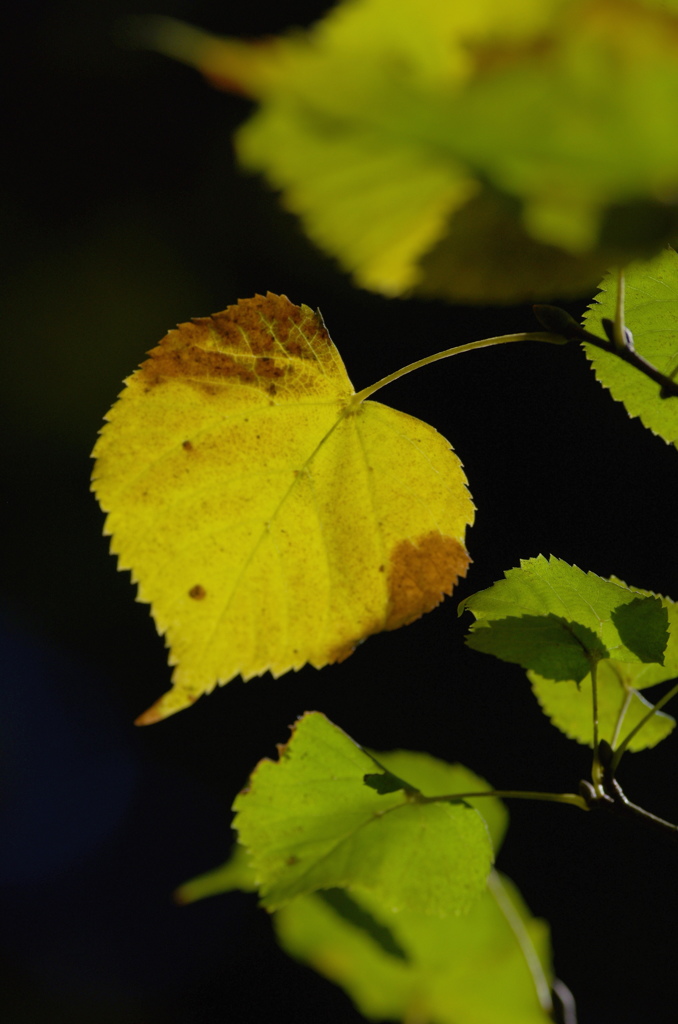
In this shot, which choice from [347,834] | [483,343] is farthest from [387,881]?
[483,343]

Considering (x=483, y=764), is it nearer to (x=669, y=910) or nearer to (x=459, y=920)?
(x=669, y=910)

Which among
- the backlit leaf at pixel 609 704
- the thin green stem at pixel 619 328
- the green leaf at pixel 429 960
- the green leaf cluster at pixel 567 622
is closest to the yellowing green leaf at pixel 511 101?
the thin green stem at pixel 619 328

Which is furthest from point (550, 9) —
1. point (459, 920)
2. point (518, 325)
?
point (518, 325)

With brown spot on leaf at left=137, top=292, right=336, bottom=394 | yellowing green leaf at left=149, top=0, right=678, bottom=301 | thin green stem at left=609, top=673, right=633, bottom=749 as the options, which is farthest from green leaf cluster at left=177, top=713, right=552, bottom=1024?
yellowing green leaf at left=149, top=0, right=678, bottom=301

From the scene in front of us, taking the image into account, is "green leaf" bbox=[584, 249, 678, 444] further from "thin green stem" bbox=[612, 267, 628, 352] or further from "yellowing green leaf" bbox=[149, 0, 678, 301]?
"yellowing green leaf" bbox=[149, 0, 678, 301]

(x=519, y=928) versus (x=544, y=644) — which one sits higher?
(x=544, y=644)

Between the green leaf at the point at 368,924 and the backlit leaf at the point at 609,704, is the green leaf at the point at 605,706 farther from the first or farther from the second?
the green leaf at the point at 368,924

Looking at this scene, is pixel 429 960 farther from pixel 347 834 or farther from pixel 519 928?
pixel 347 834
